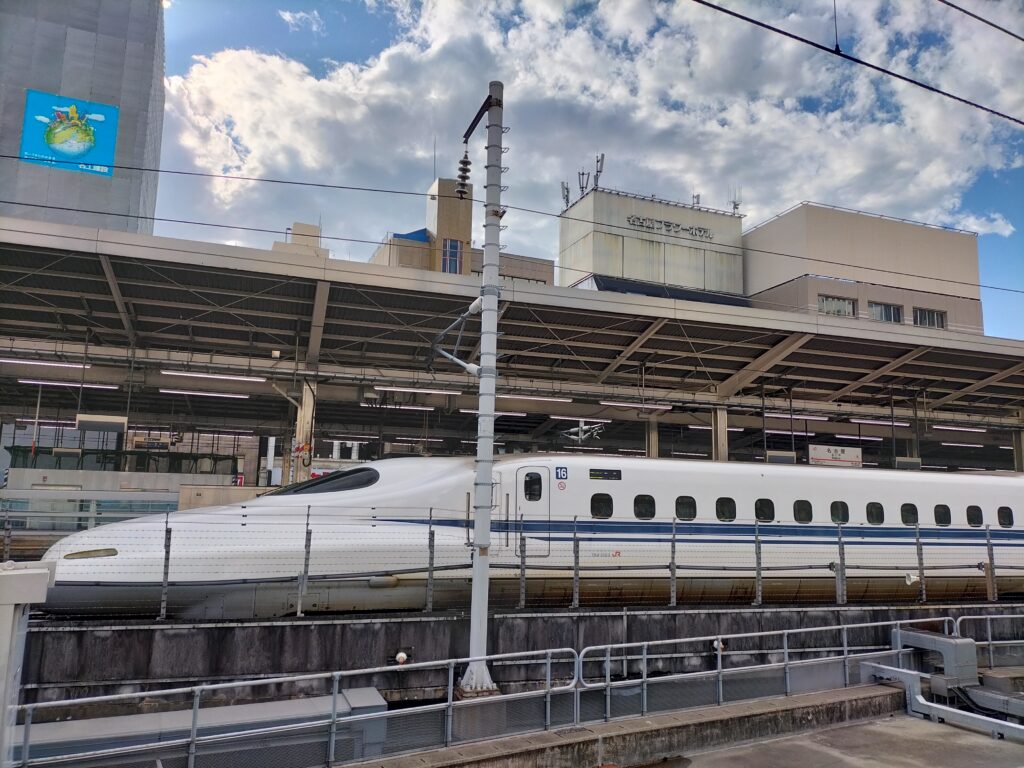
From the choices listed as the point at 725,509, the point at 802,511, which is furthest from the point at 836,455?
the point at 725,509

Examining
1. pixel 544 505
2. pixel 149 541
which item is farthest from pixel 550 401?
pixel 149 541

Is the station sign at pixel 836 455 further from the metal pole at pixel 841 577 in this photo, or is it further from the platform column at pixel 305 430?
the platform column at pixel 305 430

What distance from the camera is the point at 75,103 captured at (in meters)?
56.6

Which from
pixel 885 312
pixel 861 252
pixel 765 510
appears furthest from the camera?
pixel 861 252

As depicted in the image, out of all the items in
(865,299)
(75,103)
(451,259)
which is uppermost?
(75,103)

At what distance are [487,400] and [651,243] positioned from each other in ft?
136

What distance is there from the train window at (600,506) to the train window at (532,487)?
1057 mm

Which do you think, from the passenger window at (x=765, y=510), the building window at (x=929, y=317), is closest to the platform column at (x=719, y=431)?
the passenger window at (x=765, y=510)

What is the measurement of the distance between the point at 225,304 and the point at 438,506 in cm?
1383

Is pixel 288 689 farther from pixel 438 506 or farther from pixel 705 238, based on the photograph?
pixel 705 238

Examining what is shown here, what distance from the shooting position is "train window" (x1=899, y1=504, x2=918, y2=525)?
16719 mm

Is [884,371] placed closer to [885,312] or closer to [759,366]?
[759,366]

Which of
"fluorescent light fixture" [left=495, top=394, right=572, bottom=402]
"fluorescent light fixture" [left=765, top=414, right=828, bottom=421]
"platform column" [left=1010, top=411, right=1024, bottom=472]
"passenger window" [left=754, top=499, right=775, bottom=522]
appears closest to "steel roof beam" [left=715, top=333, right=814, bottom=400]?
"fluorescent light fixture" [left=765, top=414, right=828, bottom=421]

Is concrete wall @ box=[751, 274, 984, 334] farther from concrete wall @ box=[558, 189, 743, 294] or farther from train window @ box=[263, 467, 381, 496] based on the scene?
train window @ box=[263, 467, 381, 496]
